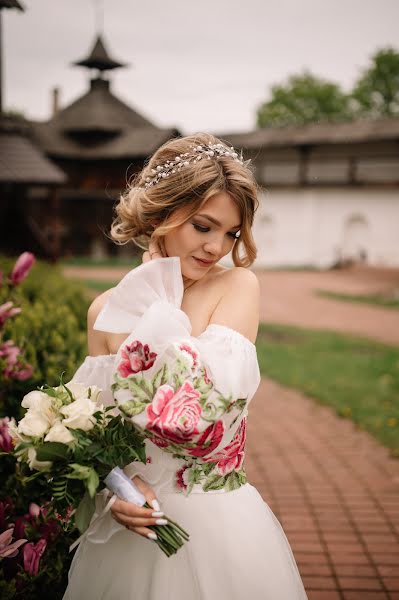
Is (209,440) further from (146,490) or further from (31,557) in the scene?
(31,557)

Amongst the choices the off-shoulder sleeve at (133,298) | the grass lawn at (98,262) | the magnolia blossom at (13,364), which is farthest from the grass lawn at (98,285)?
the off-shoulder sleeve at (133,298)

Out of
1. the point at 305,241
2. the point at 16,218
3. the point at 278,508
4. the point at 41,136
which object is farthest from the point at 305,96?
the point at 278,508

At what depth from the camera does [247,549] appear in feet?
6.14

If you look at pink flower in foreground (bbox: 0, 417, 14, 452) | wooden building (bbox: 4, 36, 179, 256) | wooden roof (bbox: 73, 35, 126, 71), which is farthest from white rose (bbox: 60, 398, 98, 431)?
wooden roof (bbox: 73, 35, 126, 71)

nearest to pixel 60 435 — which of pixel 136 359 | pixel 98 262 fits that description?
pixel 136 359

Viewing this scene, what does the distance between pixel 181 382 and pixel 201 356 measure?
4.5 inches

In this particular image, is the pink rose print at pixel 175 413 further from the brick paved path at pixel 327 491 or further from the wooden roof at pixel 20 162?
the wooden roof at pixel 20 162

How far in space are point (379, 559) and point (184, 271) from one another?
2.41 m

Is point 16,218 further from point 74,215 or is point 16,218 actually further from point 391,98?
point 391,98

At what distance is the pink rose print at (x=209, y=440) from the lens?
59.6 inches

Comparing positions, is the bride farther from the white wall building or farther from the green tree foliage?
the green tree foliage

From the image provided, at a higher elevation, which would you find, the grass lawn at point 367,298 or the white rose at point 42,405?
the white rose at point 42,405

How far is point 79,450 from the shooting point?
1.53 metres

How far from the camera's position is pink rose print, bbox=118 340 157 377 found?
5.24ft
